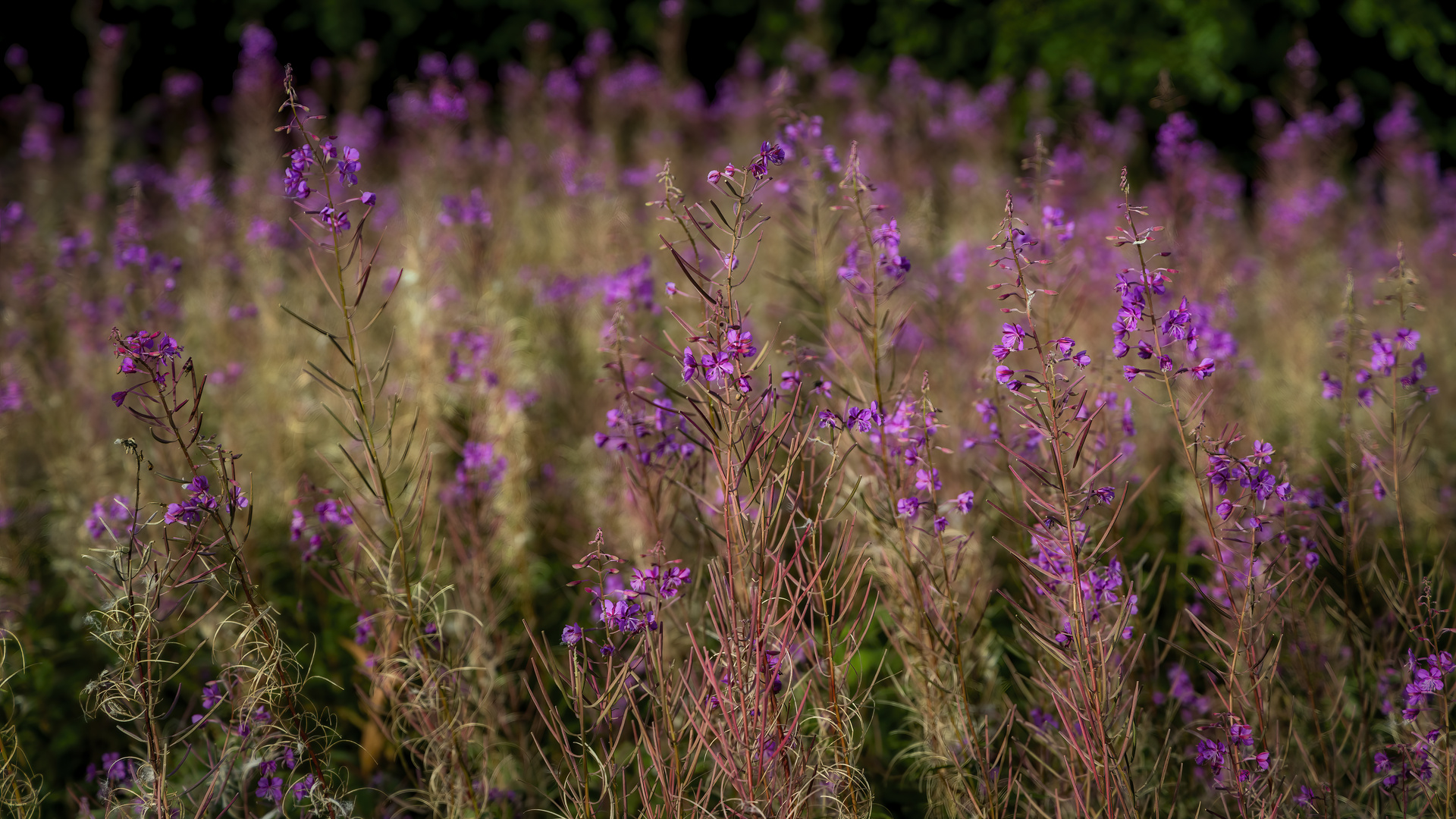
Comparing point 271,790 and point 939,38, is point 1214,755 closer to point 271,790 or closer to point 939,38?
point 271,790

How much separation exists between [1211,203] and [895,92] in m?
2.60

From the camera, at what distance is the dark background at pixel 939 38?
7.50 meters

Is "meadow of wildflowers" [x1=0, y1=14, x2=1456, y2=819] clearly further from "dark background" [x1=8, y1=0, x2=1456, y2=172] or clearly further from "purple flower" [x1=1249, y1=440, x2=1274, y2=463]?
"dark background" [x1=8, y1=0, x2=1456, y2=172]

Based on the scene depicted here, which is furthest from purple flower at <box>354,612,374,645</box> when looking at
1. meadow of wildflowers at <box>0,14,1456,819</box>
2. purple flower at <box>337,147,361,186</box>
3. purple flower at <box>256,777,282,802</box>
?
purple flower at <box>337,147,361,186</box>

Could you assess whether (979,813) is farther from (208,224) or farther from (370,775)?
(208,224)

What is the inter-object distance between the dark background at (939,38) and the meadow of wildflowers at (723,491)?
90.8 inches

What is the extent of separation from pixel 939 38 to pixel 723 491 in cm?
808

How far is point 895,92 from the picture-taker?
625cm

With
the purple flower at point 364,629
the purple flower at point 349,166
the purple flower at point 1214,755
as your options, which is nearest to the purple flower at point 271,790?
the purple flower at point 364,629

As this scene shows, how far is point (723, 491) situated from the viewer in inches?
60.3

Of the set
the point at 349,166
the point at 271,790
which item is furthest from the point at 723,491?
the point at 271,790

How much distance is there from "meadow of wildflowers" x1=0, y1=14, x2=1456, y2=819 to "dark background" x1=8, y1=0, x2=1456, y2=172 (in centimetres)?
231

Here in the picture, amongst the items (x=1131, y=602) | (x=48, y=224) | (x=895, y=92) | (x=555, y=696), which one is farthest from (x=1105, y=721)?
(x=48, y=224)

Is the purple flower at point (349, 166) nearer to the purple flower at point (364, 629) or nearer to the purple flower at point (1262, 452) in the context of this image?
the purple flower at point (364, 629)
